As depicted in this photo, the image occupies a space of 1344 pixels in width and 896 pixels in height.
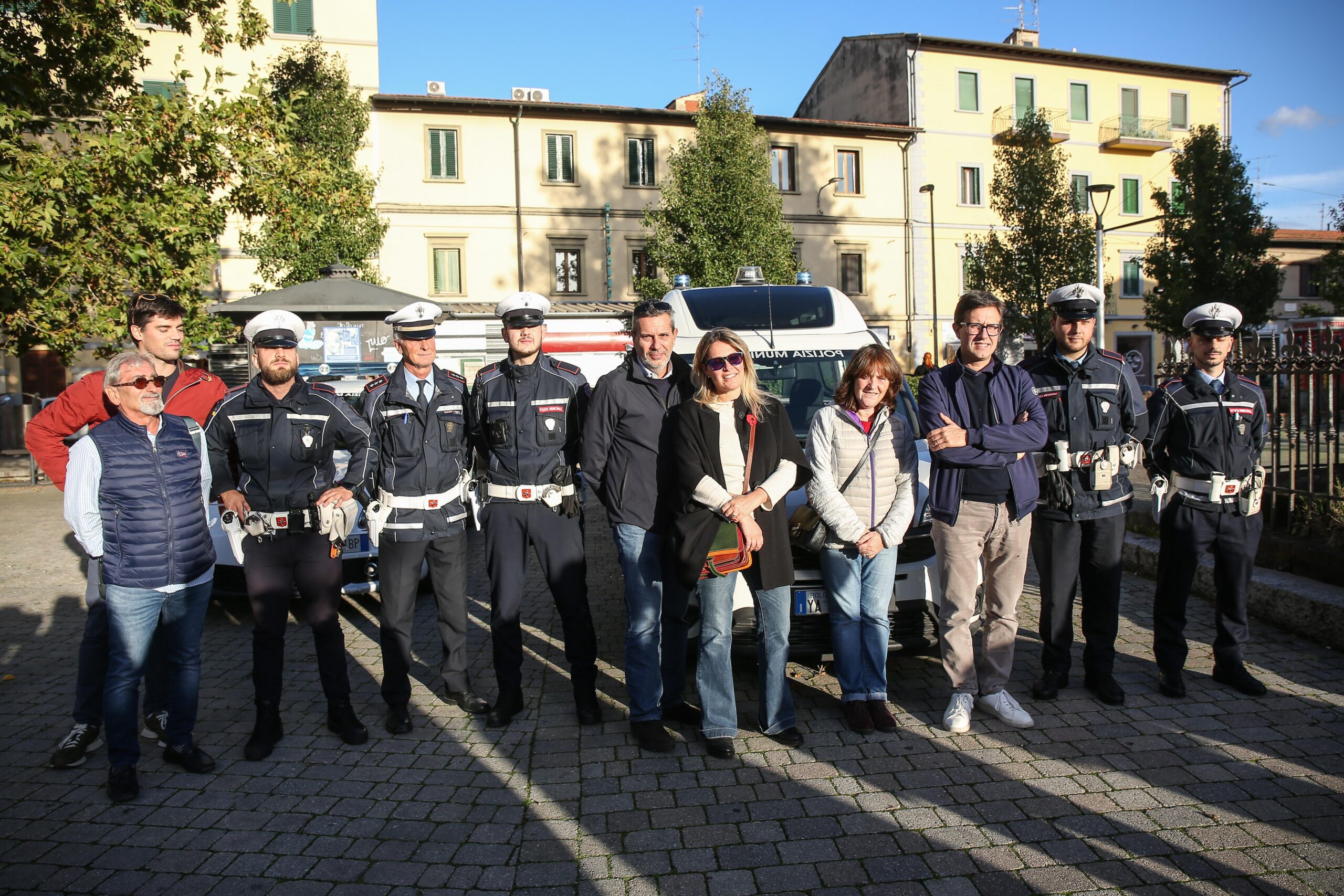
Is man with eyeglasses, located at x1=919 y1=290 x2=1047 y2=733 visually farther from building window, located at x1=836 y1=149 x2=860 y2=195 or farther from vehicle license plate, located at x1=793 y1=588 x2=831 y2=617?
building window, located at x1=836 y1=149 x2=860 y2=195

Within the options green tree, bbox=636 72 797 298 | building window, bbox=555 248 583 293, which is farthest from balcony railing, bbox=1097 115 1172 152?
building window, bbox=555 248 583 293

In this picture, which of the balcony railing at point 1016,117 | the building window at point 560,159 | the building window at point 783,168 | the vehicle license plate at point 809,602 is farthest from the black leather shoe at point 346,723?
the balcony railing at point 1016,117

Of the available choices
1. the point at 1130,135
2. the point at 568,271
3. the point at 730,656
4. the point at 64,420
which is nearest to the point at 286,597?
the point at 64,420

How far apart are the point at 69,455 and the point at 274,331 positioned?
107cm

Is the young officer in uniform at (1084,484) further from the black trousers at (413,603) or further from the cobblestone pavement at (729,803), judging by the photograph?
the black trousers at (413,603)

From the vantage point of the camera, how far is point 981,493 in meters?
4.50

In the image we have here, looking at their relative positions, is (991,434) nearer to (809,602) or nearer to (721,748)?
(809,602)

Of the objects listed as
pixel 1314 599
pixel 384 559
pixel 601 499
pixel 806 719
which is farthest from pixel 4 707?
pixel 1314 599

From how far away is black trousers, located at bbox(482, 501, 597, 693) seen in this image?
4.70 meters

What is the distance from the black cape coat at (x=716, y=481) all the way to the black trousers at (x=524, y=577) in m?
0.68

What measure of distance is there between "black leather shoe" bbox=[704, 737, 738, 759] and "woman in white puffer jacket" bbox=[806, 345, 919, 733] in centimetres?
66

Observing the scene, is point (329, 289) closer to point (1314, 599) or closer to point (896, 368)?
point (896, 368)

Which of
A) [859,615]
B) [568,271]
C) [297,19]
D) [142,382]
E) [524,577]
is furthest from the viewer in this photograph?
[568,271]

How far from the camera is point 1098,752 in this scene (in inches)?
162
